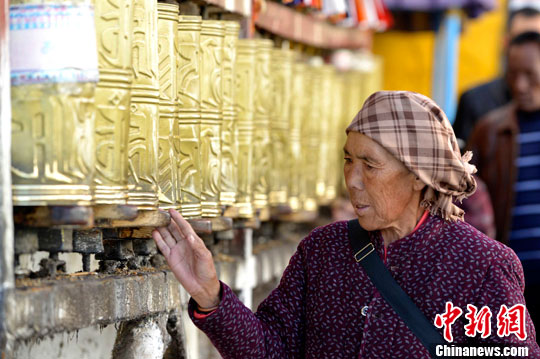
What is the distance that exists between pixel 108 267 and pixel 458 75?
852 centimetres

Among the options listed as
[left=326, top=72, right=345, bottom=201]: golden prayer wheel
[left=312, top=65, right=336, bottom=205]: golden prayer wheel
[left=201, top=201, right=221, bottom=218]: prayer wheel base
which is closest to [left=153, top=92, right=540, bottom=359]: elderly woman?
[left=201, top=201, right=221, bottom=218]: prayer wheel base

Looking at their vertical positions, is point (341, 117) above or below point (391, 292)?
above

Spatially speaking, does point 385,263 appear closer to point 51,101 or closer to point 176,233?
point 176,233

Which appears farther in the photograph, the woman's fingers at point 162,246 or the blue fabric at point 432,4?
the blue fabric at point 432,4

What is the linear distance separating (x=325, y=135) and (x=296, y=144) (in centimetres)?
71

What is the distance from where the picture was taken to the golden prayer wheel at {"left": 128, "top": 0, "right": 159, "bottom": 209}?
3.69 metres

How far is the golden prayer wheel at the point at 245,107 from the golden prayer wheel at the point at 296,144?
1156 millimetres

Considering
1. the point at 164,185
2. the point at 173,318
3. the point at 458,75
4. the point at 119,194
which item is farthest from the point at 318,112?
the point at 458,75

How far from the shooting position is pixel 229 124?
192 inches

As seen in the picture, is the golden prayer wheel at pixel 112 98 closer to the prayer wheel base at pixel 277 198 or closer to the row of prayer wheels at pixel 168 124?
the row of prayer wheels at pixel 168 124

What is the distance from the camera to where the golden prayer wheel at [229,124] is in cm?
475

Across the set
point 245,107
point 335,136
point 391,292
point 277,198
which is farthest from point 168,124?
point 335,136

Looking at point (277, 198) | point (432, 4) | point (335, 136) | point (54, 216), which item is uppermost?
point (432, 4)

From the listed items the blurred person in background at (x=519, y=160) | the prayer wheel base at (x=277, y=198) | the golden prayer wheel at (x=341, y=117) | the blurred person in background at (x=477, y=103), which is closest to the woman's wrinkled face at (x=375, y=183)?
the blurred person in background at (x=519, y=160)
